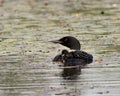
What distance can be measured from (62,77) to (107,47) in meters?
4.95

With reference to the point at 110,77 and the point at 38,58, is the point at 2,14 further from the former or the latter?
the point at 110,77

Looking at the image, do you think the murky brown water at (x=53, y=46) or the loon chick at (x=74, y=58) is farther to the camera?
the loon chick at (x=74, y=58)

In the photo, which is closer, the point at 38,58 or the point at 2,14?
the point at 38,58

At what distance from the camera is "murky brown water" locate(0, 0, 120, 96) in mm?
14682

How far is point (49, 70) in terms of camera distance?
56.3 feet

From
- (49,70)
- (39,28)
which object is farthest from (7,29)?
(49,70)

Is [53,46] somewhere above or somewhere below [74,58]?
below

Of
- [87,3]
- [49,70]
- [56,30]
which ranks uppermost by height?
[49,70]

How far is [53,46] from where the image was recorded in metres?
21.8

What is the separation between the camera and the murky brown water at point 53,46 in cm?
1468

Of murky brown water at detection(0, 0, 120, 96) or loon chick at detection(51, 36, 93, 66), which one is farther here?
loon chick at detection(51, 36, 93, 66)

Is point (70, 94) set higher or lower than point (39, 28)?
higher

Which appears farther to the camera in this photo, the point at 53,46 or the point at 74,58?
the point at 53,46

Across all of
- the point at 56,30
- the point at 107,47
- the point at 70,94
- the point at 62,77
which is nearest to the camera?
the point at 70,94
